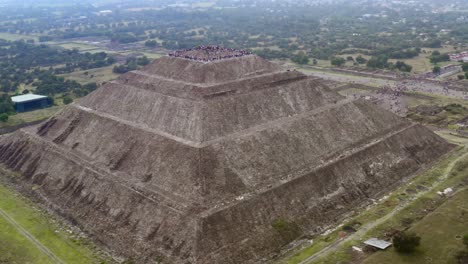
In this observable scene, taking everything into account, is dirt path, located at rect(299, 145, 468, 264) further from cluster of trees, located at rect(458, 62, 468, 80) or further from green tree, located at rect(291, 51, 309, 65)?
green tree, located at rect(291, 51, 309, 65)

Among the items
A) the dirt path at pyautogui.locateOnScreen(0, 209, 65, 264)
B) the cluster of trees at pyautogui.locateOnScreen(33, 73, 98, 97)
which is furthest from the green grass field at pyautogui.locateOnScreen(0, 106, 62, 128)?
the dirt path at pyautogui.locateOnScreen(0, 209, 65, 264)

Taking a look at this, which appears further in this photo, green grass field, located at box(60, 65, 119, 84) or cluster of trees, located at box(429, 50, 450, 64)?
cluster of trees, located at box(429, 50, 450, 64)

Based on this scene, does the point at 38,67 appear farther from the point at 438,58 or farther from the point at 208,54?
the point at 438,58

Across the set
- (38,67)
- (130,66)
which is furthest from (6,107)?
(38,67)

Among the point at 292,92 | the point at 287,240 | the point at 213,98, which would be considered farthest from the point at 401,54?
the point at 287,240

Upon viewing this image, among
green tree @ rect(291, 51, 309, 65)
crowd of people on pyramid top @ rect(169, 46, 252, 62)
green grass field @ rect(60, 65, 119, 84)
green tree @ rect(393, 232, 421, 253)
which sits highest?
crowd of people on pyramid top @ rect(169, 46, 252, 62)

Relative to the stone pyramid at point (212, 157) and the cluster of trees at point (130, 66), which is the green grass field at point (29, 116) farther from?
the cluster of trees at point (130, 66)

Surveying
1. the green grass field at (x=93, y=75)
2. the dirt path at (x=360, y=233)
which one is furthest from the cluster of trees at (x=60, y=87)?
the dirt path at (x=360, y=233)
